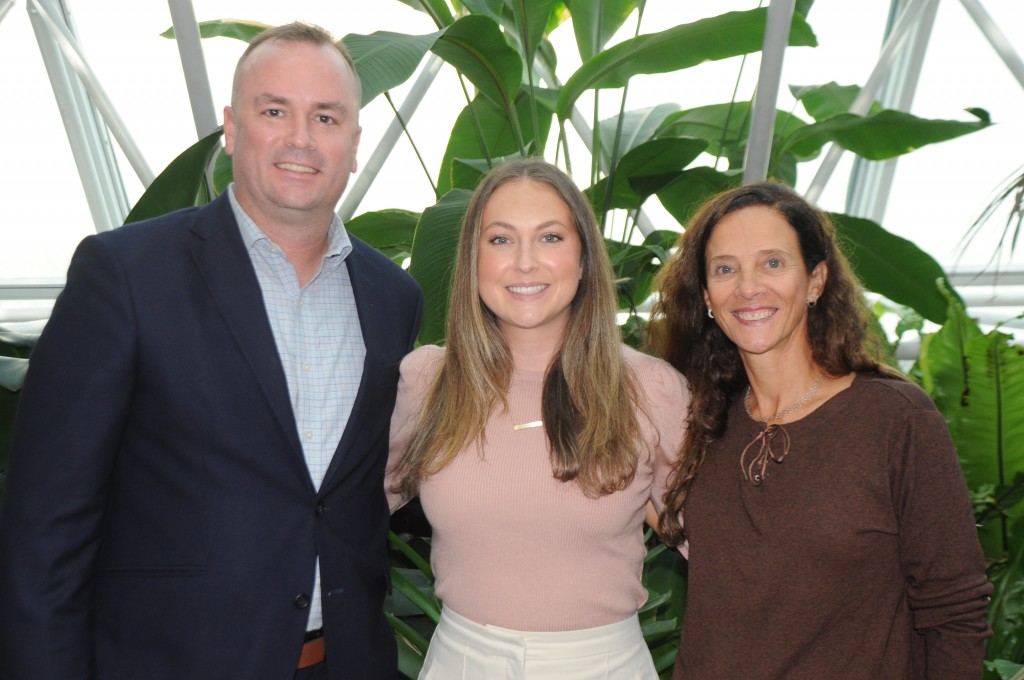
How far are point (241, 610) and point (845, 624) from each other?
1.01 m

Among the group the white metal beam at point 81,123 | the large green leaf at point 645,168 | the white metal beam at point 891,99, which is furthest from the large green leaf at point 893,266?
the white metal beam at point 81,123

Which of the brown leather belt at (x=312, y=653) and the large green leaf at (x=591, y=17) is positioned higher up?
the large green leaf at (x=591, y=17)

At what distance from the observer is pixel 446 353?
5.88 ft

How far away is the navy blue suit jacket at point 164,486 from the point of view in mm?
1352

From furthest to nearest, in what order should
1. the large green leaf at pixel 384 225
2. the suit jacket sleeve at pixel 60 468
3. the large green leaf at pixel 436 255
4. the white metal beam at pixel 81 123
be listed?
the white metal beam at pixel 81 123 < the large green leaf at pixel 384 225 < the large green leaf at pixel 436 255 < the suit jacket sleeve at pixel 60 468

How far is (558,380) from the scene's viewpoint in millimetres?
1726

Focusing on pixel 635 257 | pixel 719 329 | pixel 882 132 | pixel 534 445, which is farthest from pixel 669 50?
pixel 534 445

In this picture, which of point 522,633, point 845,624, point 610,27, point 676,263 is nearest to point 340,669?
point 522,633

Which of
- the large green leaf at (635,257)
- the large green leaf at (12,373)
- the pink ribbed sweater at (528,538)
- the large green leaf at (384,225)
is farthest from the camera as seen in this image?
the large green leaf at (384,225)

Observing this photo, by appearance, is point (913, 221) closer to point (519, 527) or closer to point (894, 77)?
point (894, 77)

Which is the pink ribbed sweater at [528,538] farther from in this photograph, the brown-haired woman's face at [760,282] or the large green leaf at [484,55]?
the large green leaf at [484,55]

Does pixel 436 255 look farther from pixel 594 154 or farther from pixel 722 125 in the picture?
pixel 722 125

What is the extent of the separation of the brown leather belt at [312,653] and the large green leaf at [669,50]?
5.36ft

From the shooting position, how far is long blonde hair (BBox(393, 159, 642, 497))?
1629 mm
